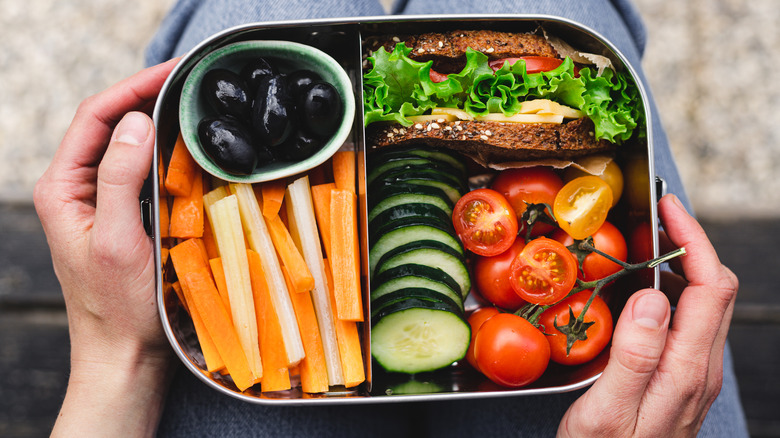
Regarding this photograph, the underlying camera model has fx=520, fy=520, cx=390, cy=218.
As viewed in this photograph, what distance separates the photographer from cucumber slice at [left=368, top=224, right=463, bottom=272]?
1.38 m

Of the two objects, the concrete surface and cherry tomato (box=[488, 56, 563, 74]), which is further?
the concrete surface

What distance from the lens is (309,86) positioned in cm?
131

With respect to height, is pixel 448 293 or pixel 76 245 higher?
pixel 76 245

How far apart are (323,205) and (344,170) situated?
111 mm

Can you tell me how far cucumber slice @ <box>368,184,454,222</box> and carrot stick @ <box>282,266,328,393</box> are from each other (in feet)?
1.04

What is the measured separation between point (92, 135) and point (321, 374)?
0.88 meters

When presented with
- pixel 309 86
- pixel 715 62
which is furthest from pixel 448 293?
pixel 715 62

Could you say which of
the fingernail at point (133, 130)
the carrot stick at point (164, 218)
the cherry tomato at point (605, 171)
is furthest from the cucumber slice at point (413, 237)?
the fingernail at point (133, 130)

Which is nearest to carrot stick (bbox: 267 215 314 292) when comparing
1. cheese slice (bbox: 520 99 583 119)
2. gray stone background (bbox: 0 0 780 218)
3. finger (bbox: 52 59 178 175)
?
finger (bbox: 52 59 178 175)

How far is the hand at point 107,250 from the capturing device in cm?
122

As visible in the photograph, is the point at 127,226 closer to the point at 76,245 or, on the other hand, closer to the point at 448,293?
the point at 76,245

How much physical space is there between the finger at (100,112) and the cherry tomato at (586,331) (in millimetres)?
1216

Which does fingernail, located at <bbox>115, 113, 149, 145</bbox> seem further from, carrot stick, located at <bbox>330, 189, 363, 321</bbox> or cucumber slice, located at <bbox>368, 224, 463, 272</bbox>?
cucumber slice, located at <bbox>368, 224, 463, 272</bbox>

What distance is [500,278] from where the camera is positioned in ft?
4.79
